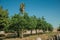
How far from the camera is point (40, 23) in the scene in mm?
74500

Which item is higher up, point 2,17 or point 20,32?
point 2,17

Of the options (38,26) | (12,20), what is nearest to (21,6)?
(12,20)

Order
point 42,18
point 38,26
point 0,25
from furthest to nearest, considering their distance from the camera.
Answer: point 42,18 < point 38,26 < point 0,25

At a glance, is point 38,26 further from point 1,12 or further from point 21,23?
point 1,12

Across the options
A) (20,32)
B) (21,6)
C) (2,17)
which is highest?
(21,6)

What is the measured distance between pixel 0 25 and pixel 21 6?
2361cm

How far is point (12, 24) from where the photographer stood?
51188mm

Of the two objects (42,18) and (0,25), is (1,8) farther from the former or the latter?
(42,18)

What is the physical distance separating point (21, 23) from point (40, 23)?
24744 millimetres

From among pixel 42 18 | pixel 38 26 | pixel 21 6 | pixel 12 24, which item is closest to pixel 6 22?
pixel 12 24

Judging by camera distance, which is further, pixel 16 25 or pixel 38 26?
pixel 38 26

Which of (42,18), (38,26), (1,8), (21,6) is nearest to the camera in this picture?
(1,8)

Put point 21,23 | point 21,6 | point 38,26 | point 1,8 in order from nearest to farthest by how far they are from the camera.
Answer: point 1,8, point 21,23, point 21,6, point 38,26

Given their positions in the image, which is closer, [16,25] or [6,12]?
[6,12]
